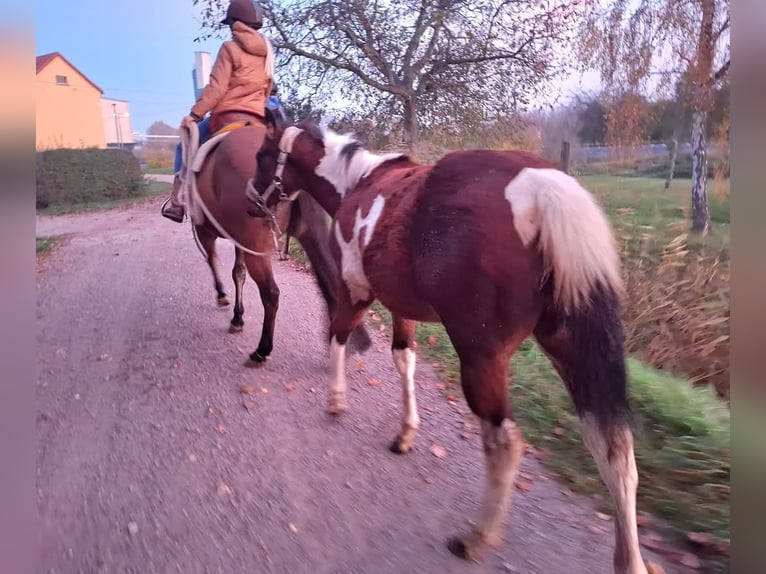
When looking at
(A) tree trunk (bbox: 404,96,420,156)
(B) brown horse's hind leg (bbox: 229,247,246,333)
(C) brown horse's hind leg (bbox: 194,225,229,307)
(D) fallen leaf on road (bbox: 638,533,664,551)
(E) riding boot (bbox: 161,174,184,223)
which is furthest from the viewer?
(B) brown horse's hind leg (bbox: 229,247,246,333)

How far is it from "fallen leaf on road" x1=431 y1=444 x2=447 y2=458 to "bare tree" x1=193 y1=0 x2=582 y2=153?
1780 millimetres

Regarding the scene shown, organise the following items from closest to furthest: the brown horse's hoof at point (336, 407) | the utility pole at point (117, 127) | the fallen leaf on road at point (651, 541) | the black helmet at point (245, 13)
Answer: the fallen leaf on road at point (651, 541), the utility pole at point (117, 127), the black helmet at point (245, 13), the brown horse's hoof at point (336, 407)

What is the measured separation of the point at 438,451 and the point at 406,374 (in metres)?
0.47

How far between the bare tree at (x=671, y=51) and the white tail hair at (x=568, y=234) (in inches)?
18.3

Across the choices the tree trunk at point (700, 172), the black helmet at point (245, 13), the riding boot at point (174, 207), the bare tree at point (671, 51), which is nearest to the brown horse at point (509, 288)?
the tree trunk at point (700, 172)

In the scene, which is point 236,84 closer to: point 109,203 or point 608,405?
point 109,203

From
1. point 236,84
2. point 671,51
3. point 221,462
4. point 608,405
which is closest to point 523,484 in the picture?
point 608,405

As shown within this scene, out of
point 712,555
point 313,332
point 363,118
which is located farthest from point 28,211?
point 313,332

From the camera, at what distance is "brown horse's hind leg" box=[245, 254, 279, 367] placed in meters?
3.84

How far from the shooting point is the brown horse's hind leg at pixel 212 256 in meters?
4.31

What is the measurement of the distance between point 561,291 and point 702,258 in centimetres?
81

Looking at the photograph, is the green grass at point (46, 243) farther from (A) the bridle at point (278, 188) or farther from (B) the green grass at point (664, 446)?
(B) the green grass at point (664, 446)

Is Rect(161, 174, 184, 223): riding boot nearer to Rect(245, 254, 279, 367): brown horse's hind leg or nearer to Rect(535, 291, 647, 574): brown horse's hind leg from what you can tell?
Rect(245, 254, 279, 367): brown horse's hind leg

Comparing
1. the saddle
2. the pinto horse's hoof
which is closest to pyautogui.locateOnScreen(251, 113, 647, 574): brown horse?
the pinto horse's hoof
